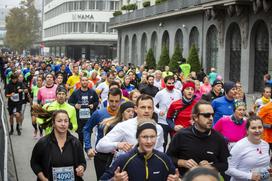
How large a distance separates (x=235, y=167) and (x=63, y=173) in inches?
79.4

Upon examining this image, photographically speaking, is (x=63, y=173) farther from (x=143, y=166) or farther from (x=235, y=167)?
(x=235, y=167)

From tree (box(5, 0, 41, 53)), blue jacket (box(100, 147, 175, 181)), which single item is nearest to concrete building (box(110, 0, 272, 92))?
blue jacket (box(100, 147, 175, 181))

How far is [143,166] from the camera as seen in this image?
211 inches

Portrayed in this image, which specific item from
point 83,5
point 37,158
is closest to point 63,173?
point 37,158

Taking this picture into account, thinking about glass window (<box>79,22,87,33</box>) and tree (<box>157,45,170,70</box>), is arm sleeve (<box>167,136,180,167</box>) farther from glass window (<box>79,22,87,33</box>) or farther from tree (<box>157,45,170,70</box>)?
glass window (<box>79,22,87,33</box>)

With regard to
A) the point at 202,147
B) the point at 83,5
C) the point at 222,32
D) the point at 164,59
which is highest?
the point at 83,5

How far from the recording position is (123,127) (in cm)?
648

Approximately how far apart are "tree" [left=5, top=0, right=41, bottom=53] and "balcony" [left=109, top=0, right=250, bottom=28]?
52.1 m

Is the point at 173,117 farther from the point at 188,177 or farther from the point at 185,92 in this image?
the point at 188,177

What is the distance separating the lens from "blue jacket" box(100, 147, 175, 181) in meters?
5.34

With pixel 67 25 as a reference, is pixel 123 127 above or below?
below

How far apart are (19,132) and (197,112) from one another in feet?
37.4

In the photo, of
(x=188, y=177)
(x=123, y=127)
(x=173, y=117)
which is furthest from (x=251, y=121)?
(x=188, y=177)

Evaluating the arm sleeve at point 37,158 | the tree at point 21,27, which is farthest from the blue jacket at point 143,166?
the tree at point 21,27
